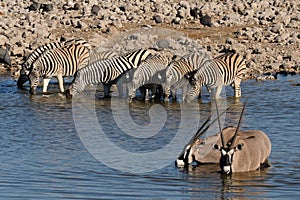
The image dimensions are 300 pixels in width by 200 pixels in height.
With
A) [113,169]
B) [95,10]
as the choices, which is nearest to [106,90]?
[113,169]

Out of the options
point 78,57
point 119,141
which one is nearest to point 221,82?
point 78,57

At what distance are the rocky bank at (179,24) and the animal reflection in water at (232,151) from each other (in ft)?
29.0

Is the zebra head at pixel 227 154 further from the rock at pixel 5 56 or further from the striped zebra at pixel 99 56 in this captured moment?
the rock at pixel 5 56

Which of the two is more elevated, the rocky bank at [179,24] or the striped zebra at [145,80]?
the rocky bank at [179,24]

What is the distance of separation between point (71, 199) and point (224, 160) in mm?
1995

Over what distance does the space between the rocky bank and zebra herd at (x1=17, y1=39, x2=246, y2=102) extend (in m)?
2.38

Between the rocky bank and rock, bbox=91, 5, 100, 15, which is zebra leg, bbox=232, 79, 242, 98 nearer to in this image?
the rocky bank

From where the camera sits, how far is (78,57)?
19.0 m

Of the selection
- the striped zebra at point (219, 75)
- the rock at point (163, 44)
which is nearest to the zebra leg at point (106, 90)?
the striped zebra at point (219, 75)

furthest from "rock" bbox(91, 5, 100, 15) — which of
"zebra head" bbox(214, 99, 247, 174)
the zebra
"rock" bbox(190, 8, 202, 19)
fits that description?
"zebra head" bbox(214, 99, 247, 174)

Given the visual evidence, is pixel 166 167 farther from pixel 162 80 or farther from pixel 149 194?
pixel 162 80

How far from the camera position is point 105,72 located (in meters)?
17.6

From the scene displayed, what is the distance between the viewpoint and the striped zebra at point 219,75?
16938 mm

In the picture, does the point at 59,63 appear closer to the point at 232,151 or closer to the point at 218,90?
the point at 218,90
